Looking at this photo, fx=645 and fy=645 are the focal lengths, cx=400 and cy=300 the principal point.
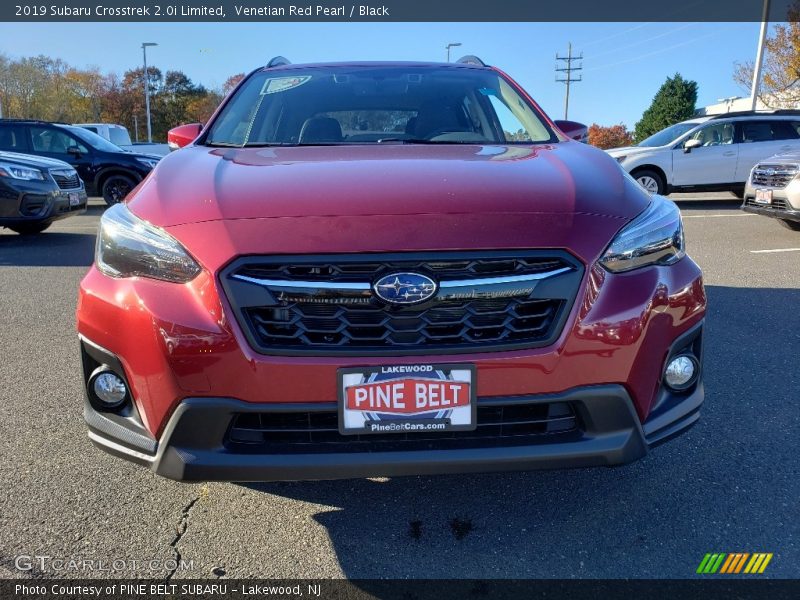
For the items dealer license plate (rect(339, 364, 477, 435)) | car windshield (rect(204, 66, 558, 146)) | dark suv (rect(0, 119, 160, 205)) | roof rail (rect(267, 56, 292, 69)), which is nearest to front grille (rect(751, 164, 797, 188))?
car windshield (rect(204, 66, 558, 146))

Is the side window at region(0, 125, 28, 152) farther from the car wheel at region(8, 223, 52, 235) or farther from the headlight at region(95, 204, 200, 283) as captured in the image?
the headlight at region(95, 204, 200, 283)

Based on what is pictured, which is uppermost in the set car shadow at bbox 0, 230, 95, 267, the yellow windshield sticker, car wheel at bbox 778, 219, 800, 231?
the yellow windshield sticker

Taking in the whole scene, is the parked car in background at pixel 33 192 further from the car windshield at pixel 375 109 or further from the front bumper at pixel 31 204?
the car windshield at pixel 375 109

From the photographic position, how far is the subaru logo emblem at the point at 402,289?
173 cm

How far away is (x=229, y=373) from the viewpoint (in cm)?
172

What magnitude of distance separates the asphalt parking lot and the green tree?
36.7m

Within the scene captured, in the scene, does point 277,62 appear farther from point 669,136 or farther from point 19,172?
point 669,136

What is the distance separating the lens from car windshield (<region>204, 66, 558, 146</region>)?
9.60ft

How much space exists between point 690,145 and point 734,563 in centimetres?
1150

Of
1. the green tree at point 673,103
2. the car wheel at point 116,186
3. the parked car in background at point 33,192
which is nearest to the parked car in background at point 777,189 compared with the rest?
the parked car in background at point 33,192

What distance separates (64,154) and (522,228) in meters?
12.5

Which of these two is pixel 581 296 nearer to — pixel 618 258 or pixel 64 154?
pixel 618 258

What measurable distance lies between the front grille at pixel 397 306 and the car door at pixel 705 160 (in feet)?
38.2

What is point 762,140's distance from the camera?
12273 millimetres
